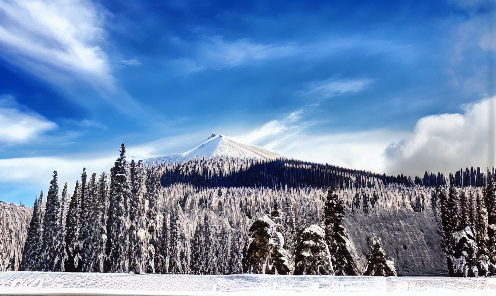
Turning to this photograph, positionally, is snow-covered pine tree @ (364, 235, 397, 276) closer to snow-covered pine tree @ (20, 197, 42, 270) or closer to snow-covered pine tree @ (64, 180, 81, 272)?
snow-covered pine tree @ (64, 180, 81, 272)

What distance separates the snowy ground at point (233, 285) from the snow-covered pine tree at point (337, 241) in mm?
20266

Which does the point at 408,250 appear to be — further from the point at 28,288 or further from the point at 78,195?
the point at 28,288

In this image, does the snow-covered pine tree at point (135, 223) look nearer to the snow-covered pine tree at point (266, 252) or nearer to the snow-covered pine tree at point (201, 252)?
the snow-covered pine tree at point (266, 252)

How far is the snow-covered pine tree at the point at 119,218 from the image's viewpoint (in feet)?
127

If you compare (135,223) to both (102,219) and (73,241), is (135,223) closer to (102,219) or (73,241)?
(102,219)

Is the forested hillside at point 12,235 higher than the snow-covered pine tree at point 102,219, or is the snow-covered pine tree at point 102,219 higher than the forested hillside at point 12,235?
the snow-covered pine tree at point 102,219

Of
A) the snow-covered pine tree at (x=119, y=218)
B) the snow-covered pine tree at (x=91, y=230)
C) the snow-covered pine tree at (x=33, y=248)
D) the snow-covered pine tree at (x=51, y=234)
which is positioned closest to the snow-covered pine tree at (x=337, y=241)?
the snow-covered pine tree at (x=119, y=218)

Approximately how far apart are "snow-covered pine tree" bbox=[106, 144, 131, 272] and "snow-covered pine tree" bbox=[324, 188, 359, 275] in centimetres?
1981

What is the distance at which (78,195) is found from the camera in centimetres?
5762

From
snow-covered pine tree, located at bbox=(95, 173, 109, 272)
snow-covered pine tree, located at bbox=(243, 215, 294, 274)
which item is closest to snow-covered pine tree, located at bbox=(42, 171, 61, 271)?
snow-covered pine tree, located at bbox=(95, 173, 109, 272)

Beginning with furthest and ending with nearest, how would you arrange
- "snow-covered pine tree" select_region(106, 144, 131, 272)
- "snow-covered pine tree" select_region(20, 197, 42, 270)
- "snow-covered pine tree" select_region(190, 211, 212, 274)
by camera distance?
"snow-covered pine tree" select_region(190, 211, 212, 274), "snow-covered pine tree" select_region(20, 197, 42, 270), "snow-covered pine tree" select_region(106, 144, 131, 272)

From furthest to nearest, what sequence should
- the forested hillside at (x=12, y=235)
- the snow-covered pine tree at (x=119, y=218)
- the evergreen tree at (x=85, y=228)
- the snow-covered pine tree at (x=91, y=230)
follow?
the forested hillside at (x=12, y=235)
the evergreen tree at (x=85, y=228)
the snow-covered pine tree at (x=91, y=230)
the snow-covered pine tree at (x=119, y=218)

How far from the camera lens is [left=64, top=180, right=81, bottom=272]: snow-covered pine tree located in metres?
48.0

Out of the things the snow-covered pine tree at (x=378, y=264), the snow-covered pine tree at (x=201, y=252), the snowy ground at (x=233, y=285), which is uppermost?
the snowy ground at (x=233, y=285)
